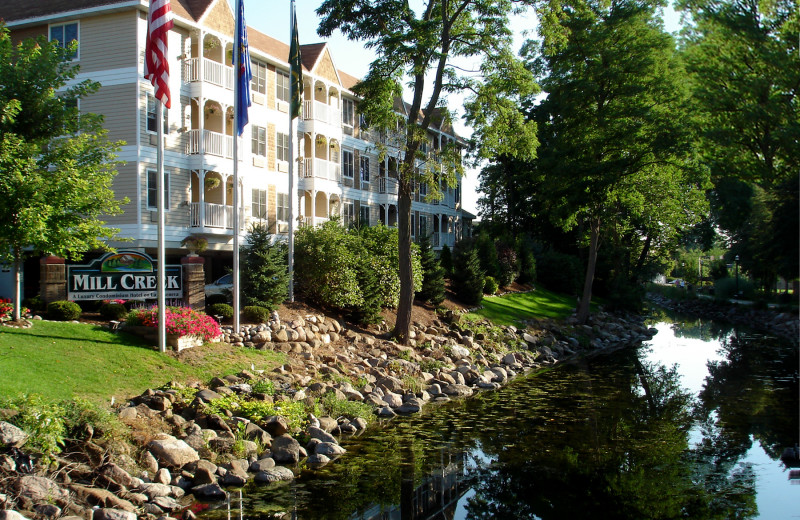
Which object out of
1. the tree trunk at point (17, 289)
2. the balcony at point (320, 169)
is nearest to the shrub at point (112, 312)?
the tree trunk at point (17, 289)

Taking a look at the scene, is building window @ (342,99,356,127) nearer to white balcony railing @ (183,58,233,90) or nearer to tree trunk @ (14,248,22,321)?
white balcony railing @ (183,58,233,90)

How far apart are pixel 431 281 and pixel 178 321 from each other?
1550cm

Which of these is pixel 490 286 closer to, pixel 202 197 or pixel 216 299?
pixel 202 197

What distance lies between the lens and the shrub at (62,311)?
1841 centimetres

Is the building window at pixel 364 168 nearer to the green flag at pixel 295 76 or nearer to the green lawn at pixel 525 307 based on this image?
the green lawn at pixel 525 307

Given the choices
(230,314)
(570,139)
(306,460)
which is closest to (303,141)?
(570,139)

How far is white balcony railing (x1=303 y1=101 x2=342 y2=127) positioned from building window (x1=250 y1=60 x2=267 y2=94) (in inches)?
133

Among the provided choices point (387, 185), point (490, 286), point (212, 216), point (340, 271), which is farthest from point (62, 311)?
point (387, 185)

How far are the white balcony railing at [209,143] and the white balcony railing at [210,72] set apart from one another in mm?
2257

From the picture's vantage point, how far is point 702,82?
38281mm

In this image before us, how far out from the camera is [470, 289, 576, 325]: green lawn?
3419 centimetres

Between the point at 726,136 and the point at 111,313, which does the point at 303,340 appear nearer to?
the point at 111,313

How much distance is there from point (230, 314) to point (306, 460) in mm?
8760

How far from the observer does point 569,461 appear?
1354 centimetres
